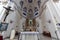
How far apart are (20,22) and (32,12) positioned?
1640 millimetres

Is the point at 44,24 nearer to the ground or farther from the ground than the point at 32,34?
farther from the ground

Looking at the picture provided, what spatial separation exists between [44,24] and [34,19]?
1490 mm

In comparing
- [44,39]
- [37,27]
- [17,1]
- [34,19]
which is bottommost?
[44,39]

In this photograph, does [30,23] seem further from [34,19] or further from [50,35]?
[50,35]

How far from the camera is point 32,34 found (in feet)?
16.6

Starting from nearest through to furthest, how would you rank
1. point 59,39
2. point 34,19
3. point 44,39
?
point 59,39, point 44,39, point 34,19

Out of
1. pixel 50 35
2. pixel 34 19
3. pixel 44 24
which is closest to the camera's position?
pixel 50 35

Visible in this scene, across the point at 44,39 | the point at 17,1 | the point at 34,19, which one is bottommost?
the point at 44,39

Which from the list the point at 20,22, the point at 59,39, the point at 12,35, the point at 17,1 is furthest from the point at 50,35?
the point at 17,1

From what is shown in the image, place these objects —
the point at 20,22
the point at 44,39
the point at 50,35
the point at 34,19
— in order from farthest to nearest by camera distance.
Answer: the point at 34,19 → the point at 20,22 → the point at 50,35 → the point at 44,39

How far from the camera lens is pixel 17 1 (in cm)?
820

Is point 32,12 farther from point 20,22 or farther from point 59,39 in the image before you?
point 59,39

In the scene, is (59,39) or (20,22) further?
(20,22)

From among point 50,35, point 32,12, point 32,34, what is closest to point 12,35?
point 32,34
